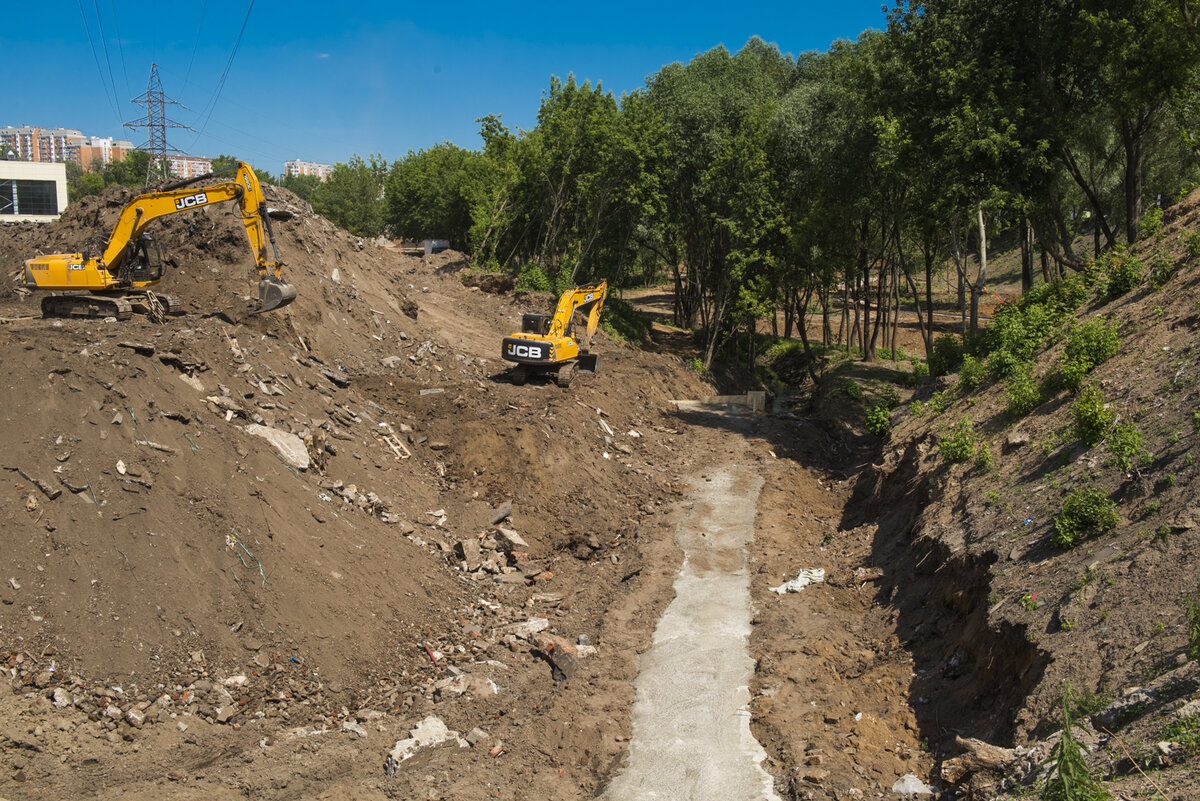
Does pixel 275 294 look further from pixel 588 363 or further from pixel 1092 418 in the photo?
pixel 1092 418

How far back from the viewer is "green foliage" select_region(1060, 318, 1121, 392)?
38.7 ft

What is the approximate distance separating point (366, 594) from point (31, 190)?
61.3 metres

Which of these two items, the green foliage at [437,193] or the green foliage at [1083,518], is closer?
the green foliage at [1083,518]

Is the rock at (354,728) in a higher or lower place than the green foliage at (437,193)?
lower

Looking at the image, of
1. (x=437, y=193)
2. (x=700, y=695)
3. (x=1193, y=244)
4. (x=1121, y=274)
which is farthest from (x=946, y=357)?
(x=437, y=193)

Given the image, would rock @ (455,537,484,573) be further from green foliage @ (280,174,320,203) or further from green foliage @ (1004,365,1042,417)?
green foliage @ (280,174,320,203)

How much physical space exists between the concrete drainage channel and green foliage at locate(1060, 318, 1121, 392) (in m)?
5.82

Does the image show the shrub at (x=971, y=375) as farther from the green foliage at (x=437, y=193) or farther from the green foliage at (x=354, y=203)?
the green foliage at (x=354, y=203)

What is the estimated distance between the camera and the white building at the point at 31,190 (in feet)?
180

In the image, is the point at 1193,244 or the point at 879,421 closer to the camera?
the point at 1193,244

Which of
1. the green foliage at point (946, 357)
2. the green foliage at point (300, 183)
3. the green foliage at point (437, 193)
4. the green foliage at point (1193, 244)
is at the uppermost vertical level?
the green foliage at point (300, 183)

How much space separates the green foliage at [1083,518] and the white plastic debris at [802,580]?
433 centimetres

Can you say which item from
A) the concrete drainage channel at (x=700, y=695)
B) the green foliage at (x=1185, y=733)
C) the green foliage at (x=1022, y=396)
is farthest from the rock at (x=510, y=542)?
the green foliage at (x=1185, y=733)

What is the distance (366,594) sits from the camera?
10711 millimetres
